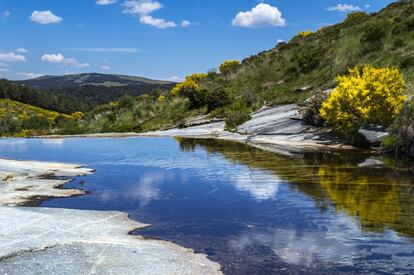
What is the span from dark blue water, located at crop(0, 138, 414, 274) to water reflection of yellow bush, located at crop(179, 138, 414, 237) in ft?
0.09

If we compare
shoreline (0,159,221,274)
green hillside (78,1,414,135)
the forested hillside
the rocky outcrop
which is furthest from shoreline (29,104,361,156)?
the forested hillside

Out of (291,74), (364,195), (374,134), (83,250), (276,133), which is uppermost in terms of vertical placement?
(291,74)

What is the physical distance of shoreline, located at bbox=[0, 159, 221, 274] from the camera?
27.0ft

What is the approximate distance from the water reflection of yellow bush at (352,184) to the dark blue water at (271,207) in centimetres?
3

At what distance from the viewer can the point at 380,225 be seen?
10664 mm

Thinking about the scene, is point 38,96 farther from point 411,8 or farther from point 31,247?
point 31,247

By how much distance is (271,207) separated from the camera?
12.9 m

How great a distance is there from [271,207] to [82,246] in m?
5.38

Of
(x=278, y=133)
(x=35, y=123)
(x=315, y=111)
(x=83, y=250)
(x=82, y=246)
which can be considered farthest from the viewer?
(x=35, y=123)

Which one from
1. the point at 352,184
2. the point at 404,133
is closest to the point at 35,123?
the point at 404,133

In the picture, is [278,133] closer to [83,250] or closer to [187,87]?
[83,250]

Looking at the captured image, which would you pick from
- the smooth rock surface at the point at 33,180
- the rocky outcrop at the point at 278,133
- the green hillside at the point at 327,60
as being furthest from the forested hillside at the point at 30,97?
the smooth rock surface at the point at 33,180

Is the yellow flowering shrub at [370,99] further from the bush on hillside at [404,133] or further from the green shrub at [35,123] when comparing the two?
the green shrub at [35,123]

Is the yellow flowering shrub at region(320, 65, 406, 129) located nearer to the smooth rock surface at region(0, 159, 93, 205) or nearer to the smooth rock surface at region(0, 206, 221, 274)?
the smooth rock surface at region(0, 159, 93, 205)
